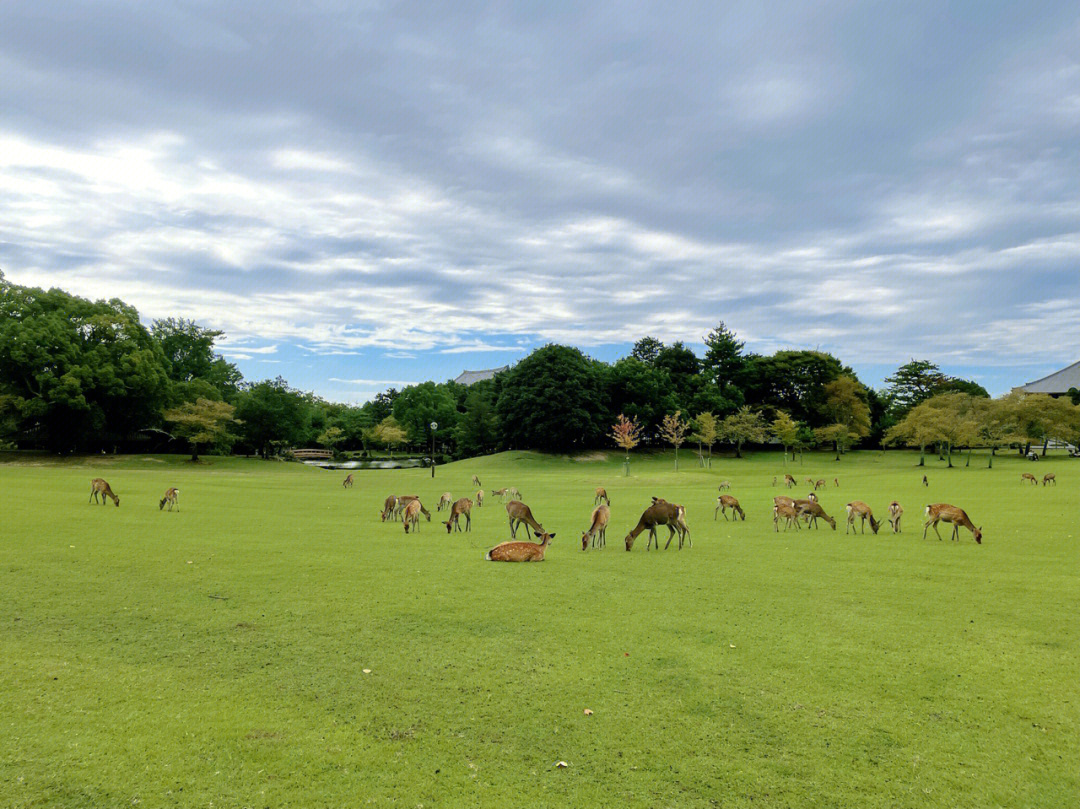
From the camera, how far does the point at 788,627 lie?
28.1 feet

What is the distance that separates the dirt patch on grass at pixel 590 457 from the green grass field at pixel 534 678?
62441mm

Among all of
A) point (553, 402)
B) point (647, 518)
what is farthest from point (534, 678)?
point (553, 402)

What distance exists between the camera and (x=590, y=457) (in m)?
78.8

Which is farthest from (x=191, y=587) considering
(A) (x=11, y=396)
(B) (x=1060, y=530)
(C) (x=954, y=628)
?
(A) (x=11, y=396)

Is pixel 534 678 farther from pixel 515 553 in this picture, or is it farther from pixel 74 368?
pixel 74 368

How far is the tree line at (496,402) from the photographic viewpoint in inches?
2170

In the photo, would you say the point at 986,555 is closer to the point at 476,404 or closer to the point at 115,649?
the point at 115,649

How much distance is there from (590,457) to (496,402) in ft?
49.9

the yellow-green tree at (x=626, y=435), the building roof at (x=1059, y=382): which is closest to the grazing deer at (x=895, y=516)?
the yellow-green tree at (x=626, y=435)

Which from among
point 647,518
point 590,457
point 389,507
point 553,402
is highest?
point 553,402

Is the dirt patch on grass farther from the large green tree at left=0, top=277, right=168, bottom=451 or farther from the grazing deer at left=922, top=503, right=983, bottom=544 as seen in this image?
the grazing deer at left=922, top=503, right=983, bottom=544

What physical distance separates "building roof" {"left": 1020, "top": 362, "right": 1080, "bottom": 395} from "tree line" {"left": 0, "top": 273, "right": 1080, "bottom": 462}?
2296cm

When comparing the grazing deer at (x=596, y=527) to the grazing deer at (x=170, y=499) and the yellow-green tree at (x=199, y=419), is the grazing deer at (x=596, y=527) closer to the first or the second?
the grazing deer at (x=170, y=499)

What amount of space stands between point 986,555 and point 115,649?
1668cm
